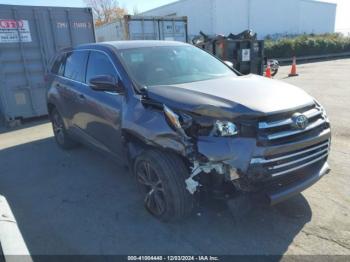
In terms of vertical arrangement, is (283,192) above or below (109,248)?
above

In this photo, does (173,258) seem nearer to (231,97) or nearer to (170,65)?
(231,97)

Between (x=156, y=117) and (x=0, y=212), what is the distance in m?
1.61

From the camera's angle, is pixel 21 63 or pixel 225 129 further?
pixel 21 63

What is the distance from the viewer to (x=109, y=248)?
125 inches

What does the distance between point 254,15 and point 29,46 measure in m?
31.6

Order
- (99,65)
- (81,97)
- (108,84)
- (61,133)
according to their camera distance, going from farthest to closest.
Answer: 1. (61,133)
2. (81,97)
3. (99,65)
4. (108,84)

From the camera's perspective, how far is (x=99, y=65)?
4414 millimetres

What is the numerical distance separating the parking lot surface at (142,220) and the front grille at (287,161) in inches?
26.2

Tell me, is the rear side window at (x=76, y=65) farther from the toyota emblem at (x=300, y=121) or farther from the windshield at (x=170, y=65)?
the toyota emblem at (x=300, y=121)

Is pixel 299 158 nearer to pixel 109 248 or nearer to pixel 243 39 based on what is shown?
pixel 109 248

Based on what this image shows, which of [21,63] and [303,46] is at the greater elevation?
[21,63]

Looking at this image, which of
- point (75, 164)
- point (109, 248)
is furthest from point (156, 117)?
point (75, 164)

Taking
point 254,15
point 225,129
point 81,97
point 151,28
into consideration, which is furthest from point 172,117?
point 254,15

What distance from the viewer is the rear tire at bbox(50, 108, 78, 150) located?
6.00m
